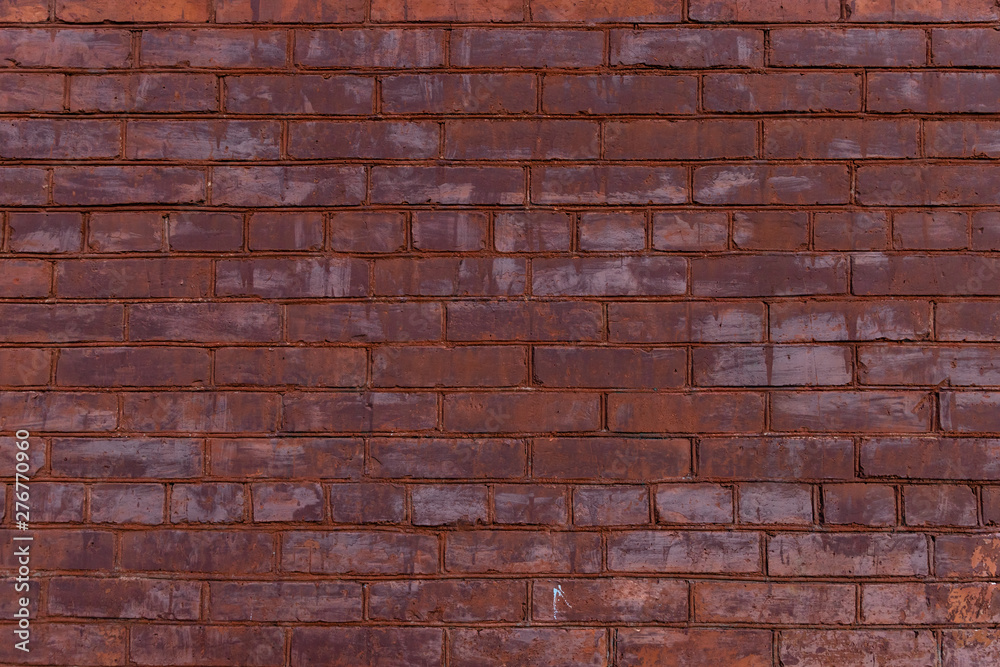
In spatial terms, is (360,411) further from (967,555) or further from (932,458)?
(967,555)

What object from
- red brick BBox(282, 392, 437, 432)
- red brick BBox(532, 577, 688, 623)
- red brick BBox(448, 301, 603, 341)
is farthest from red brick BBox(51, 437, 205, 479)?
red brick BBox(532, 577, 688, 623)

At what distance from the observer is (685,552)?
5.30 feet

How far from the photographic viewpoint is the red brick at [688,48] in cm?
165

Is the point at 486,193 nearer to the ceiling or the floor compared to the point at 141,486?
nearer to the ceiling

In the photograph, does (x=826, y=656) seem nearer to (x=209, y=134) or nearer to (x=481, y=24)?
(x=481, y=24)

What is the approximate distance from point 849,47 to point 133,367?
2.01 m

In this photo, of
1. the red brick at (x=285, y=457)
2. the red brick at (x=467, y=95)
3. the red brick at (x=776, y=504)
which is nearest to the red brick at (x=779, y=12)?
the red brick at (x=467, y=95)

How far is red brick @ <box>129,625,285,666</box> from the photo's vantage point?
1.62 metres

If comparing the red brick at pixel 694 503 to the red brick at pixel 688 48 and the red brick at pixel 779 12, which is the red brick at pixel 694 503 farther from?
the red brick at pixel 779 12

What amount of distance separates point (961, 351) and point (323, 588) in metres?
1.71

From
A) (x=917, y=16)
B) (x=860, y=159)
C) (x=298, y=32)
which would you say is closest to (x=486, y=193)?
(x=298, y=32)

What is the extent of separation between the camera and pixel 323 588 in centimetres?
162

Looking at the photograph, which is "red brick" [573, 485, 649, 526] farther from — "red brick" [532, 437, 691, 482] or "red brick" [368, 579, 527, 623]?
"red brick" [368, 579, 527, 623]

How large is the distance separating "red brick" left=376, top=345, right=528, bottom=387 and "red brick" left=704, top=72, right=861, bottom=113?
2.71 feet
